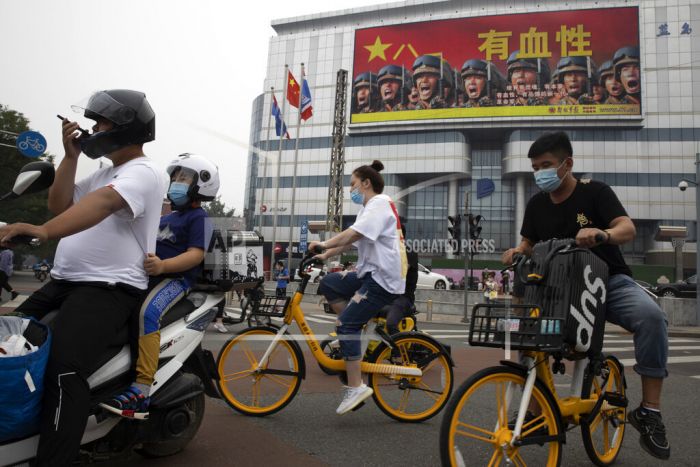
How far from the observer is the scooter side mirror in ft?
6.76

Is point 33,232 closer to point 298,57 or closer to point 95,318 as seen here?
point 95,318

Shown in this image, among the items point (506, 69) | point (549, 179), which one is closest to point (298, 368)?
point (549, 179)

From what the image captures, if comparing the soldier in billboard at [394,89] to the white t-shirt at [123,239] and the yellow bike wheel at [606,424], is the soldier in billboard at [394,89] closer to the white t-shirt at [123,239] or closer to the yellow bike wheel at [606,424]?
the yellow bike wheel at [606,424]

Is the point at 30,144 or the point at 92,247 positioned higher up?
the point at 30,144

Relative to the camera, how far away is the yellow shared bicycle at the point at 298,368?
398 centimetres

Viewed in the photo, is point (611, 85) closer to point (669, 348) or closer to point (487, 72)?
point (487, 72)

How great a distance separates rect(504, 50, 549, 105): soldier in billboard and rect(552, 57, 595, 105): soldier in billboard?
1.77 meters

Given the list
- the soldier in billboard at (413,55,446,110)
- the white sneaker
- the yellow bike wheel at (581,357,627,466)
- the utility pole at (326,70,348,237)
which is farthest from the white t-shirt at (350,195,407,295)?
the soldier in billboard at (413,55,446,110)

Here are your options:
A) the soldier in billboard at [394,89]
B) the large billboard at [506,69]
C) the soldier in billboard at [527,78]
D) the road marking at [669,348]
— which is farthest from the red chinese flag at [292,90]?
the soldier in billboard at [527,78]

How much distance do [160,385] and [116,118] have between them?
134 centimetres

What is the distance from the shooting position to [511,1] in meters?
54.2

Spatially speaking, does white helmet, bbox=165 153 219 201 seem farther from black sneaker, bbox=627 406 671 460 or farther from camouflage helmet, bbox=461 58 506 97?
camouflage helmet, bbox=461 58 506 97

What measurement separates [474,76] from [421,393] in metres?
52.4

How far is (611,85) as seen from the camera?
49438 mm
